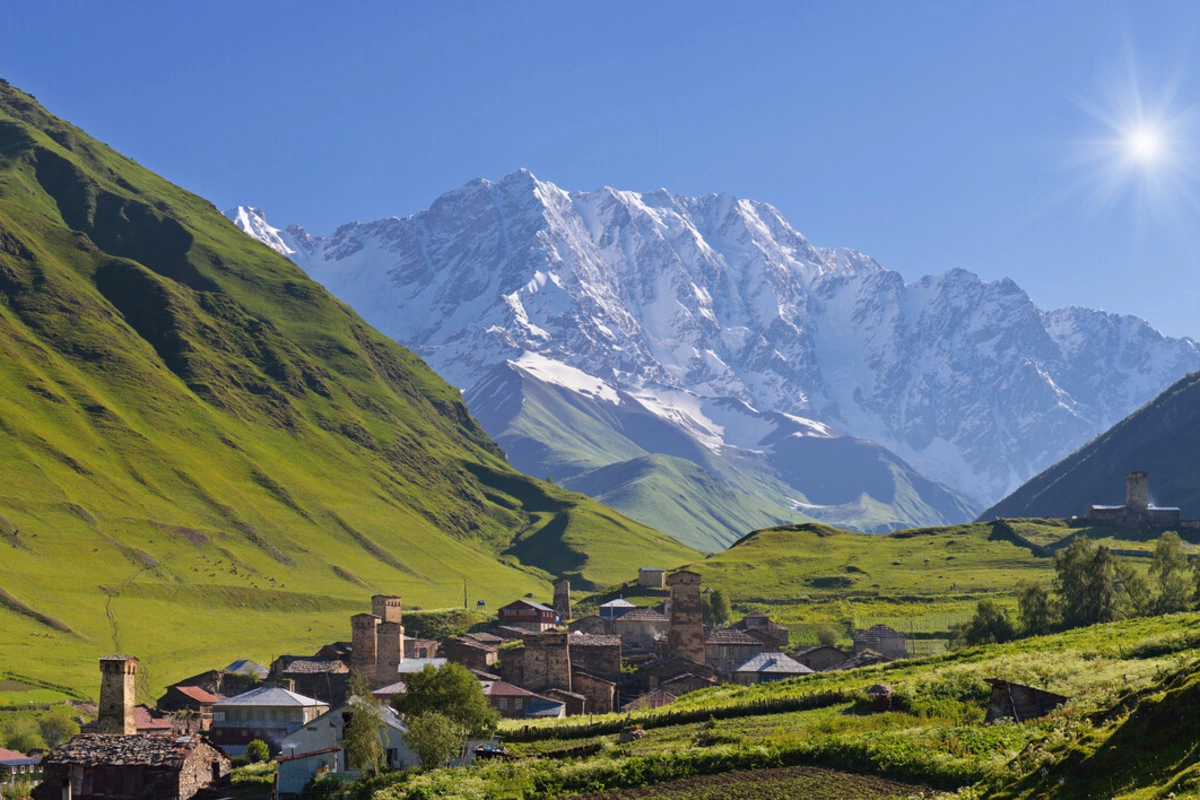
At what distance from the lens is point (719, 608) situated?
626ft

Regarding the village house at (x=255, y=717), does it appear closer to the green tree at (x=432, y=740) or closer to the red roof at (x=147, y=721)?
the red roof at (x=147, y=721)

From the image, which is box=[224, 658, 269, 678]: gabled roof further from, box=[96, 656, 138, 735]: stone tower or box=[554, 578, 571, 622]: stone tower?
box=[96, 656, 138, 735]: stone tower

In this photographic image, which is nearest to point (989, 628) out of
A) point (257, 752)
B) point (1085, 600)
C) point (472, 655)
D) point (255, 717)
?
point (1085, 600)

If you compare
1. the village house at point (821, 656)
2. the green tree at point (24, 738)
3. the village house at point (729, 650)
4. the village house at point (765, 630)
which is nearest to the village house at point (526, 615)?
the village house at point (765, 630)

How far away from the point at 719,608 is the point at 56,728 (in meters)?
93.5

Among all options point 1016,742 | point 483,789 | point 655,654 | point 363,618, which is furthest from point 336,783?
point 655,654

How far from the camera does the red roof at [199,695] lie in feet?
438

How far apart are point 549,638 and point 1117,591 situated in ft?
184

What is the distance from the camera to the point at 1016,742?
5775cm

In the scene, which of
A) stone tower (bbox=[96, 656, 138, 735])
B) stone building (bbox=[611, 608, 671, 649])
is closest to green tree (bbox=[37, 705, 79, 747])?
stone tower (bbox=[96, 656, 138, 735])

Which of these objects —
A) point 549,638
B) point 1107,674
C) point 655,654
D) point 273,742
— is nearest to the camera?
point 1107,674

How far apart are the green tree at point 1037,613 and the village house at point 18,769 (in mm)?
87063

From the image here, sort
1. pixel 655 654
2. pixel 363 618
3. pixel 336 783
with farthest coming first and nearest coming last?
1. pixel 655 654
2. pixel 363 618
3. pixel 336 783

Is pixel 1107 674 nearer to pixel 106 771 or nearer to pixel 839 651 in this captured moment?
pixel 106 771
